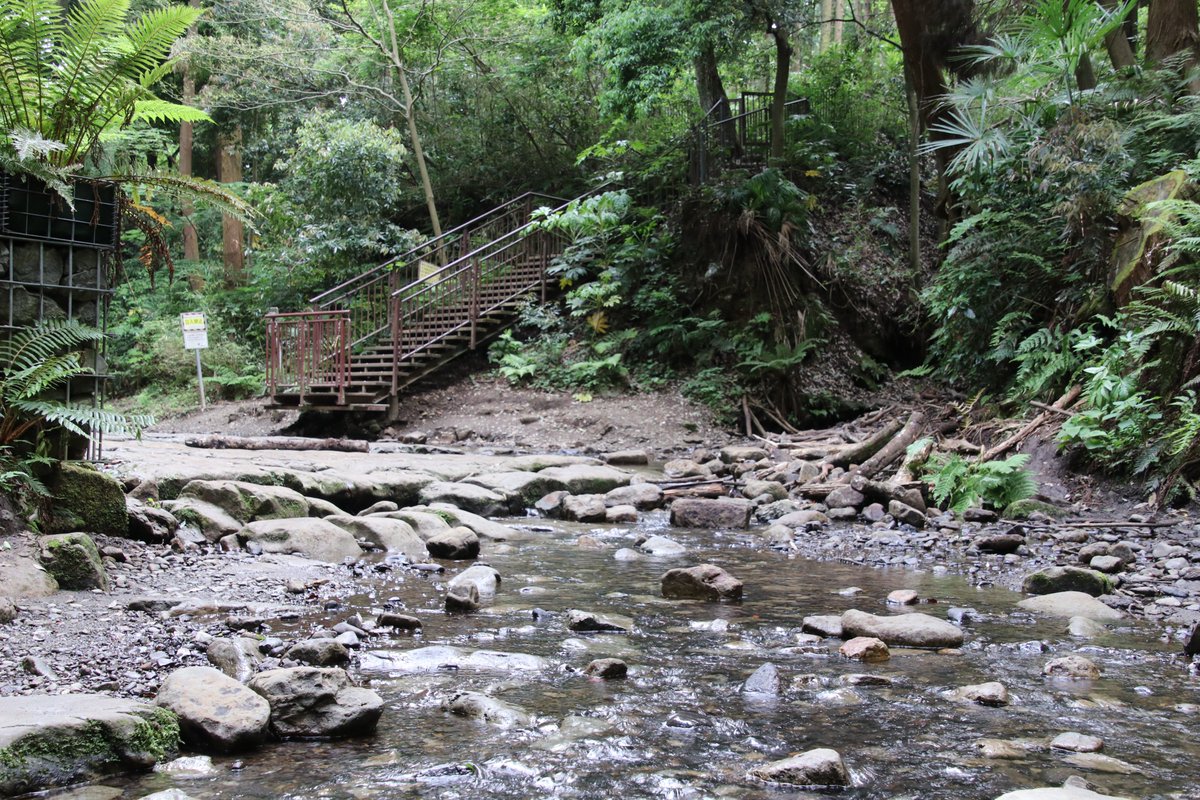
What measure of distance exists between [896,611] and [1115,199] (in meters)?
5.80

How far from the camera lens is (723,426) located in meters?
12.8

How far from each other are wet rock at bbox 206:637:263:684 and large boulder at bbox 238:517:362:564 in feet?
6.74

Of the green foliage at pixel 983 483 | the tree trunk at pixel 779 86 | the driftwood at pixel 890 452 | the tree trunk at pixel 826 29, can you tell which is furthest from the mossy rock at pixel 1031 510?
the tree trunk at pixel 826 29

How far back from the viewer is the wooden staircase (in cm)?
1334

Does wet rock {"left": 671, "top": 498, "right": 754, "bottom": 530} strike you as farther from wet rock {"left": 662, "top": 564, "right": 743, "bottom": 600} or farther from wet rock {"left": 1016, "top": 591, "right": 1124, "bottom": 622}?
wet rock {"left": 1016, "top": 591, "right": 1124, "bottom": 622}

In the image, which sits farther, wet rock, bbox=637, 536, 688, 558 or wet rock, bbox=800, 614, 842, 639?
wet rock, bbox=637, 536, 688, 558

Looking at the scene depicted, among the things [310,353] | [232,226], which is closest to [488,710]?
[310,353]

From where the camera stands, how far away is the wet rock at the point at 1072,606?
14.3ft

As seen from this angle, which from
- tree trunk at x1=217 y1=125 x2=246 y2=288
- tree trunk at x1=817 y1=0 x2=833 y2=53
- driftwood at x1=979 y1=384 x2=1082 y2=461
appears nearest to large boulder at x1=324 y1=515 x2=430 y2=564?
driftwood at x1=979 y1=384 x2=1082 y2=461

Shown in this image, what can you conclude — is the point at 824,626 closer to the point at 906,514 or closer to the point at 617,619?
the point at 617,619

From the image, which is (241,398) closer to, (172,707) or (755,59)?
(755,59)

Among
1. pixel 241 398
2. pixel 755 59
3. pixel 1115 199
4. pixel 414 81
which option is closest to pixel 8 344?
pixel 1115 199

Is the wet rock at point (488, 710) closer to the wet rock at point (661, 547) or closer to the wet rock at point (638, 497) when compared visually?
the wet rock at point (661, 547)

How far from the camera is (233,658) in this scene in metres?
3.11
